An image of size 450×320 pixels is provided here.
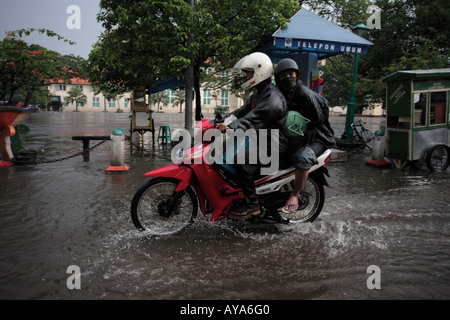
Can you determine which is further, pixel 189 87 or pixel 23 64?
pixel 23 64

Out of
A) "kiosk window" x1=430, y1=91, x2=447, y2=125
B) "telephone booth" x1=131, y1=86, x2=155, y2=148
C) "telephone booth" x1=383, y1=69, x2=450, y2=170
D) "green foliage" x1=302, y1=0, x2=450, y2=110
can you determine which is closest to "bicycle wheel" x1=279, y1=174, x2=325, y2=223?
"telephone booth" x1=383, y1=69, x2=450, y2=170

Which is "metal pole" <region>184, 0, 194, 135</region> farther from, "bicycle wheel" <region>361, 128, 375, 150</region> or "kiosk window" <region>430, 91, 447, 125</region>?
"bicycle wheel" <region>361, 128, 375, 150</region>

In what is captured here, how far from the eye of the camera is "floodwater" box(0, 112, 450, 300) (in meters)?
2.87

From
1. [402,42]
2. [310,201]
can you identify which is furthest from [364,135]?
[310,201]

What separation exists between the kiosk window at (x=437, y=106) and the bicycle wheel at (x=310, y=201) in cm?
547

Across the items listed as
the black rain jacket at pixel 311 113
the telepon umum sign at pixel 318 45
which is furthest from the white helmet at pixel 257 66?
the telepon umum sign at pixel 318 45

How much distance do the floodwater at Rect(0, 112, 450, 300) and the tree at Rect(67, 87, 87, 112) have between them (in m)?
78.4

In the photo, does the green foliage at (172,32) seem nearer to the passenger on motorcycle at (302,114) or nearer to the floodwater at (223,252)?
the floodwater at (223,252)

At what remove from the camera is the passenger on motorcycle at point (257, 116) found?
3680 millimetres

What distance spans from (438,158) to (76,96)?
81098mm

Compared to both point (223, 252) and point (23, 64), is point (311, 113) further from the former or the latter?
point (23, 64)

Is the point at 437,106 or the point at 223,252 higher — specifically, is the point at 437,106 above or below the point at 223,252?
above

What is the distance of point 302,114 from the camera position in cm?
412
